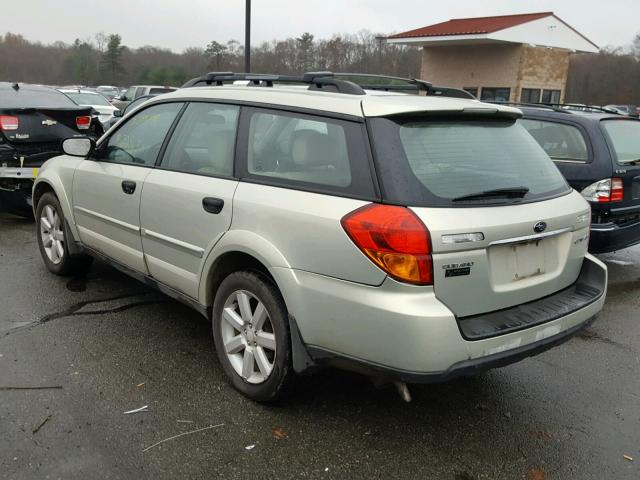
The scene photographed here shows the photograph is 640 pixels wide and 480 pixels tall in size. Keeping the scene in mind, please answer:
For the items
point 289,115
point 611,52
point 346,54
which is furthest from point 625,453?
point 611,52

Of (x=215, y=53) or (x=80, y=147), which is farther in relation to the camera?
(x=215, y=53)

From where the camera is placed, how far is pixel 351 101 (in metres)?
2.78

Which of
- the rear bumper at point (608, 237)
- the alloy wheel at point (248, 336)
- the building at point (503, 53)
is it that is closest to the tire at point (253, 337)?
the alloy wheel at point (248, 336)

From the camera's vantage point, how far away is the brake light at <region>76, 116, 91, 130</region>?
300 inches

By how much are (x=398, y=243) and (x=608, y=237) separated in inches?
144

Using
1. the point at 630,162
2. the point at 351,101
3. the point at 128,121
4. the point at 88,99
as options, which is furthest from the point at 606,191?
the point at 88,99

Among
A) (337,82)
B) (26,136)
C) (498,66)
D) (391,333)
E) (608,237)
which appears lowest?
(608,237)

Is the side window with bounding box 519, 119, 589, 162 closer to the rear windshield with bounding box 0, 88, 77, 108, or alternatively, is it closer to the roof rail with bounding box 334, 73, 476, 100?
the roof rail with bounding box 334, 73, 476, 100

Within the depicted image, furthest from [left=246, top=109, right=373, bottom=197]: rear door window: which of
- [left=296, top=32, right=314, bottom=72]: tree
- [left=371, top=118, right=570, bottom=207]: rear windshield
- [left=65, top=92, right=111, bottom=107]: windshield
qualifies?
[left=296, top=32, right=314, bottom=72]: tree

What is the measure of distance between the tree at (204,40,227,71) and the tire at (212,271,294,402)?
4960cm

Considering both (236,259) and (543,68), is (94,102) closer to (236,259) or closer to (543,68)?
(236,259)

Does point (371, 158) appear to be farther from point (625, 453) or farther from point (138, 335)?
point (138, 335)

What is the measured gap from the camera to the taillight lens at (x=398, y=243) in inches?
93.7

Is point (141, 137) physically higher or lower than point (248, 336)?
higher
